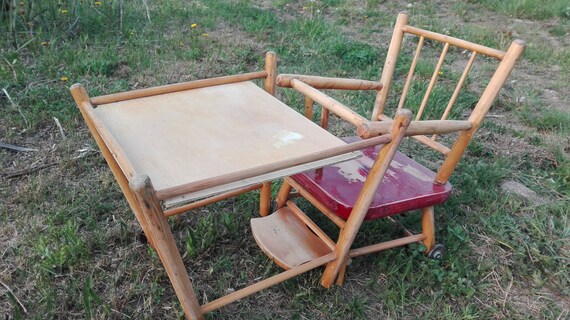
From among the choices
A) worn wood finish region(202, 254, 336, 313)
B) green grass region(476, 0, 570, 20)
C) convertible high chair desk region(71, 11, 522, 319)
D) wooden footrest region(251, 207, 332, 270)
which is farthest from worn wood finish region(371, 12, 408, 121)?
green grass region(476, 0, 570, 20)

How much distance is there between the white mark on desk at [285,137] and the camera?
4.26 ft

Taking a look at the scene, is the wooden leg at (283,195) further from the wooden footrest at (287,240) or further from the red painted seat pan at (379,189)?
the red painted seat pan at (379,189)

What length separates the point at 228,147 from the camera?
1.27m

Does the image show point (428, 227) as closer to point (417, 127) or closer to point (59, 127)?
point (417, 127)

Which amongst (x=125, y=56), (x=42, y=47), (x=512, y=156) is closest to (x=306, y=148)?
(x=512, y=156)

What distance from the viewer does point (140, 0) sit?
170 inches

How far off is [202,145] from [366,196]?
1.67 feet

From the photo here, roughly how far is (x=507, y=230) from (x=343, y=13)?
3.19 m

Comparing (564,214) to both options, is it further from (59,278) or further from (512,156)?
(59,278)

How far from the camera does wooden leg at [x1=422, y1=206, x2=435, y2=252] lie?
1.76 metres

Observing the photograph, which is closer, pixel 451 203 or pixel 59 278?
pixel 59 278

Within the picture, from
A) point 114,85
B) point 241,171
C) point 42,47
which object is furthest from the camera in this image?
point 42,47

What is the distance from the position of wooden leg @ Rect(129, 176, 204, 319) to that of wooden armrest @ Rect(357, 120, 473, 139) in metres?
0.56

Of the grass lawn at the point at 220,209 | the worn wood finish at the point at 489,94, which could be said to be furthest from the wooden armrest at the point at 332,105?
the grass lawn at the point at 220,209
